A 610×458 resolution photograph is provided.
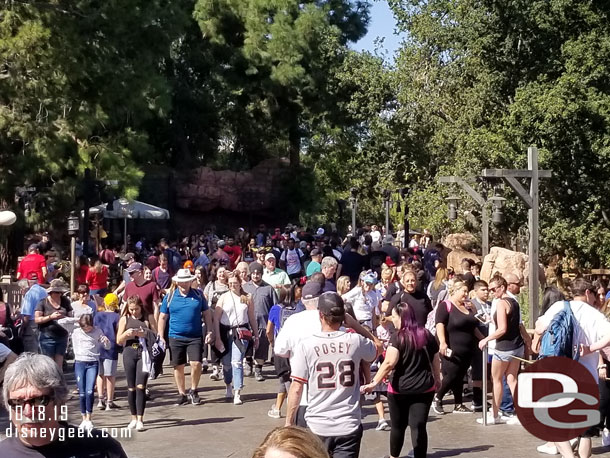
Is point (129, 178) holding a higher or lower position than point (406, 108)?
lower

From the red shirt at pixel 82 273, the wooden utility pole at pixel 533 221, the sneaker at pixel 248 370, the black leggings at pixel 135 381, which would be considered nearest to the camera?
the black leggings at pixel 135 381

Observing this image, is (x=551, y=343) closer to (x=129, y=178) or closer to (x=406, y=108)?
(x=129, y=178)

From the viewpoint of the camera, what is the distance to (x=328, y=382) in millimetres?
6891

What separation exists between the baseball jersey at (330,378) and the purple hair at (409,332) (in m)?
1.46

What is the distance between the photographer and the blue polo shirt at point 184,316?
1188cm

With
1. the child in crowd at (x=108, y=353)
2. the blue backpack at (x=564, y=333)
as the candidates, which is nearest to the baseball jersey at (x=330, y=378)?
the blue backpack at (x=564, y=333)

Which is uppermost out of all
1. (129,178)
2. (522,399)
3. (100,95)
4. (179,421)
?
(100,95)

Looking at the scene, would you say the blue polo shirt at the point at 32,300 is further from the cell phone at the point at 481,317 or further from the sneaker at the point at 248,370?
the cell phone at the point at 481,317

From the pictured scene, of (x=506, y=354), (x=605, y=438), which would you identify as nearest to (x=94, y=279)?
(x=506, y=354)

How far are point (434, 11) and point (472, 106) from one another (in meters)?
4.03

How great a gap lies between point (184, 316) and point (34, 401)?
7786 millimetres

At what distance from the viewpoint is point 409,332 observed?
27.7 feet

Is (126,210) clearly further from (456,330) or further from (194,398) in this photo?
(456,330)

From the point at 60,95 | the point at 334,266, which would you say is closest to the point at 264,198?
the point at 60,95
